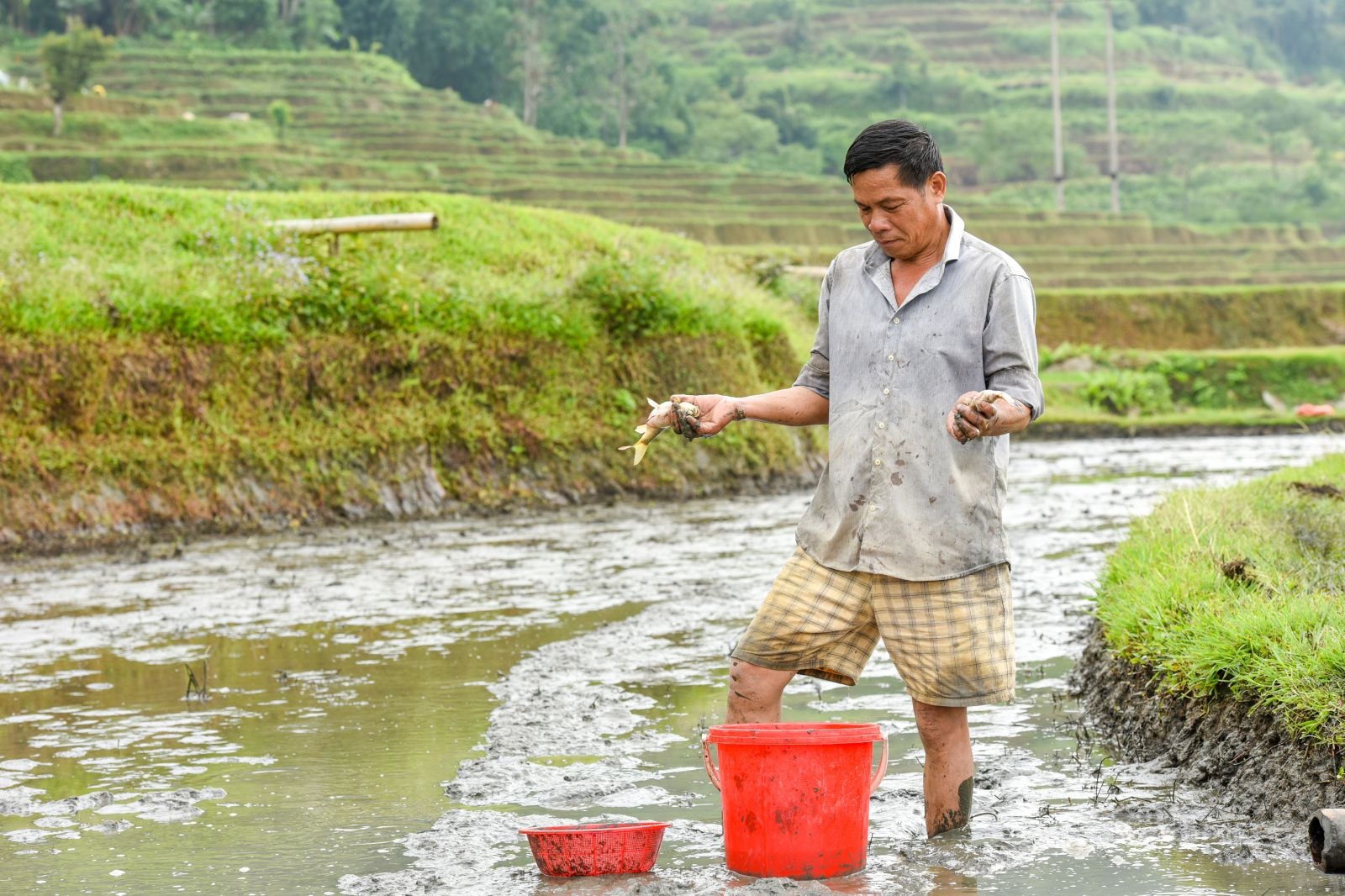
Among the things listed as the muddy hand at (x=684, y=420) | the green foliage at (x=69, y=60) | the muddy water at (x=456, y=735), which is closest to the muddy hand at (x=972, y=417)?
the muddy hand at (x=684, y=420)

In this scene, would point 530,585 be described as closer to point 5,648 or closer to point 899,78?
point 5,648

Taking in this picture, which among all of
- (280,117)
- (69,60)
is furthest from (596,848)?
(280,117)

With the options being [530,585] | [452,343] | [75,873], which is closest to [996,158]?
[452,343]

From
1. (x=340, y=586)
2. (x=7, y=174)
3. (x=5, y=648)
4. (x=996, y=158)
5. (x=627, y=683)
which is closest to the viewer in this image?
(x=627, y=683)

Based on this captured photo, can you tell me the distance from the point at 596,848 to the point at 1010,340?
5.13 ft

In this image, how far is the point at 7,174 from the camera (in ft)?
106

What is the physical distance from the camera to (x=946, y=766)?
4035mm

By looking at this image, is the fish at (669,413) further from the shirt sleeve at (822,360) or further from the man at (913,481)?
the shirt sleeve at (822,360)

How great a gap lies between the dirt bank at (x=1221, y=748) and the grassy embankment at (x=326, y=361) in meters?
7.79

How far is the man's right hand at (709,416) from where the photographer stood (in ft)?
13.0

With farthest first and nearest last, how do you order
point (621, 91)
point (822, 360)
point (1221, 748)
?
point (621, 91), point (1221, 748), point (822, 360)

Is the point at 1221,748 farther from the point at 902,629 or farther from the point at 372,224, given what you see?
the point at 372,224

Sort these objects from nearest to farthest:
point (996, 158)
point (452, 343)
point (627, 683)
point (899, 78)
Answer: point (627, 683), point (452, 343), point (996, 158), point (899, 78)

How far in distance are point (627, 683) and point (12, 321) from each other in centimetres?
705
